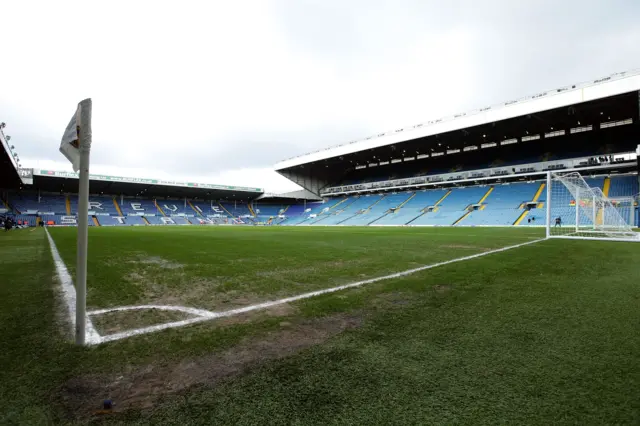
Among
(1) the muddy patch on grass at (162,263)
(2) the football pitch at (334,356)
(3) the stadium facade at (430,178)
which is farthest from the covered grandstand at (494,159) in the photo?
(1) the muddy patch on grass at (162,263)

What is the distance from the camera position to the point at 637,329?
262cm

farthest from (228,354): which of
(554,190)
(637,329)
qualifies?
(554,190)

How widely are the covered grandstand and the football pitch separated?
105 ft

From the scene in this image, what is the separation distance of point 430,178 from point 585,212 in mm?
27358

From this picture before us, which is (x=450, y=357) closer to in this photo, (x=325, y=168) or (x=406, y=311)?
(x=406, y=311)

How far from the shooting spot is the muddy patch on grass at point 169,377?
163cm

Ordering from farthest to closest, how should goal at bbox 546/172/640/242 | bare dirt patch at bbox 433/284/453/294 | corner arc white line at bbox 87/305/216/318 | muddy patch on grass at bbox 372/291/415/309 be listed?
goal at bbox 546/172/640/242, bare dirt patch at bbox 433/284/453/294, muddy patch on grass at bbox 372/291/415/309, corner arc white line at bbox 87/305/216/318

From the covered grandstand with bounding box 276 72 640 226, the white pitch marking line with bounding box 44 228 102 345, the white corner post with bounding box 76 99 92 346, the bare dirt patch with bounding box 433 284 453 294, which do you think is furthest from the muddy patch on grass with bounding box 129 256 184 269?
the covered grandstand with bounding box 276 72 640 226

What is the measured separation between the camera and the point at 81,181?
8.16 ft

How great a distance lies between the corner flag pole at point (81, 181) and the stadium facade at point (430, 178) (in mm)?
24532

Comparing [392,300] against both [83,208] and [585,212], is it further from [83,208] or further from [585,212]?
[585,212]

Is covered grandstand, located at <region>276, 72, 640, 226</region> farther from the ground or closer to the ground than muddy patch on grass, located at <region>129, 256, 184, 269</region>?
farther from the ground

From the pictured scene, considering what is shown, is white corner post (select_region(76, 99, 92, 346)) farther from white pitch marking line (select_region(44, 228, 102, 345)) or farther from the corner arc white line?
the corner arc white line

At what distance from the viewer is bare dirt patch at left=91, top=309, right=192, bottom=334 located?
9.11ft
